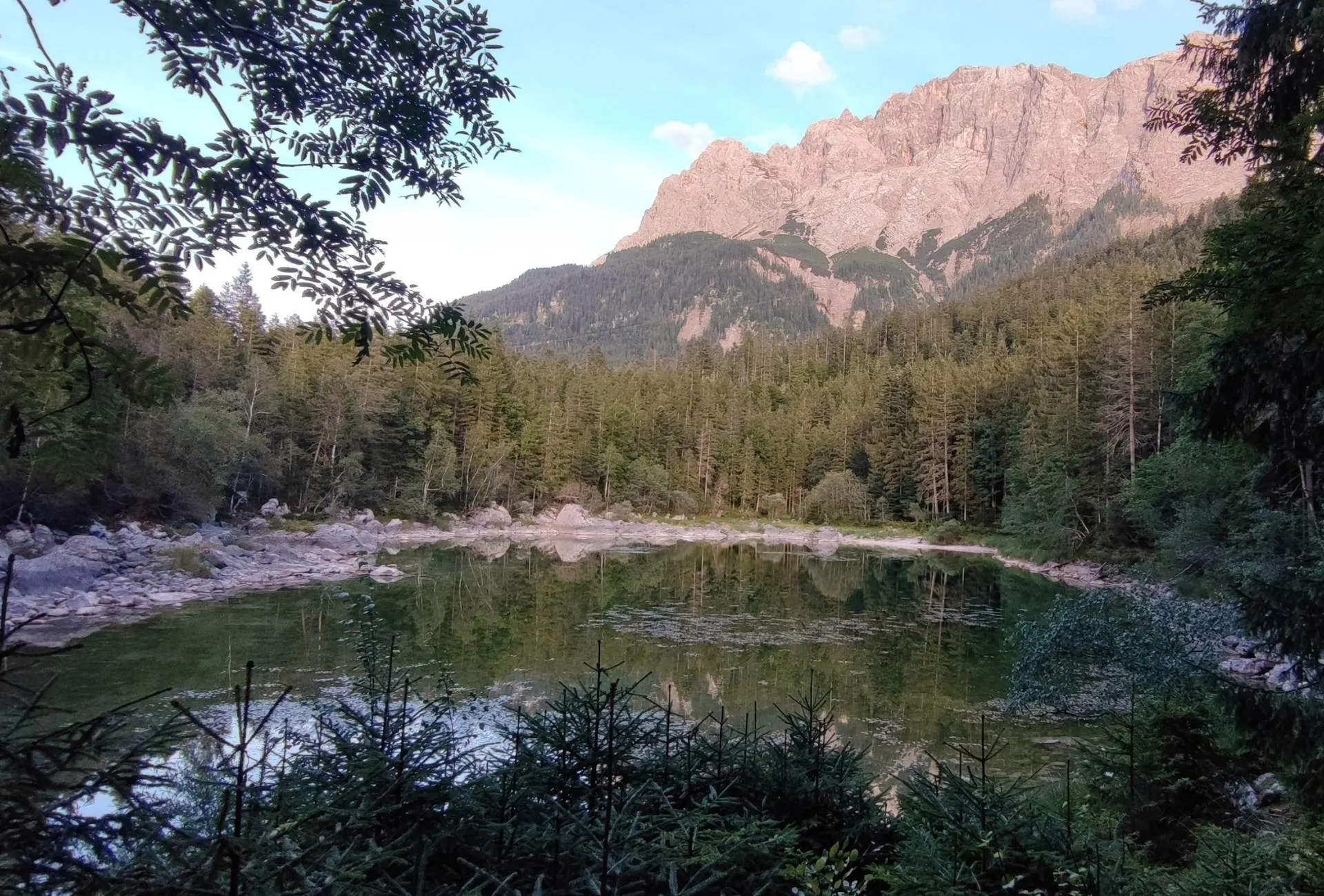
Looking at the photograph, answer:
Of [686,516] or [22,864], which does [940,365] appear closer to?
[686,516]

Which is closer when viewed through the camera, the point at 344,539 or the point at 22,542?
the point at 22,542

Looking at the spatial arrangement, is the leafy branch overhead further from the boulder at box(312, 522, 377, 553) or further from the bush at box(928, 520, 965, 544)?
the bush at box(928, 520, 965, 544)

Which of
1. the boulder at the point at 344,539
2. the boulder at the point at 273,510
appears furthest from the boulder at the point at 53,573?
the boulder at the point at 273,510

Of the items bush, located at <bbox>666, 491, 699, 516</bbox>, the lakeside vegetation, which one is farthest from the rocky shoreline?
bush, located at <bbox>666, 491, 699, 516</bbox>

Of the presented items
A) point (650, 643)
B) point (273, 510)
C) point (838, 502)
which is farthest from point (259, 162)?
point (838, 502)

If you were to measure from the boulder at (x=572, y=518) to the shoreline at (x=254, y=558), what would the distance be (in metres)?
0.61

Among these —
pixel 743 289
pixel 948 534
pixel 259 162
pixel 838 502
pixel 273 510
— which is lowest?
pixel 948 534

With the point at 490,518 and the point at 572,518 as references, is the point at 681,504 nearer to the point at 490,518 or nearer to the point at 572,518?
the point at 572,518

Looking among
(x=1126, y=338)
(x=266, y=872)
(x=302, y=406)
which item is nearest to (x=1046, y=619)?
(x=266, y=872)

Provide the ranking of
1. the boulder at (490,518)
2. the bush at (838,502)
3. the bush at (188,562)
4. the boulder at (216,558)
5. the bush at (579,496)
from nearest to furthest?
the bush at (188,562)
the boulder at (216,558)
the boulder at (490,518)
the bush at (579,496)
the bush at (838,502)

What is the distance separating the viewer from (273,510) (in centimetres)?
3400

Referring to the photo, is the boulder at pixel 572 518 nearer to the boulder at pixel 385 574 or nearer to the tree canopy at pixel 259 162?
the boulder at pixel 385 574

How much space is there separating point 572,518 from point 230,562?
32.0m

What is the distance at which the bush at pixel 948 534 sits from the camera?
47.5 meters
